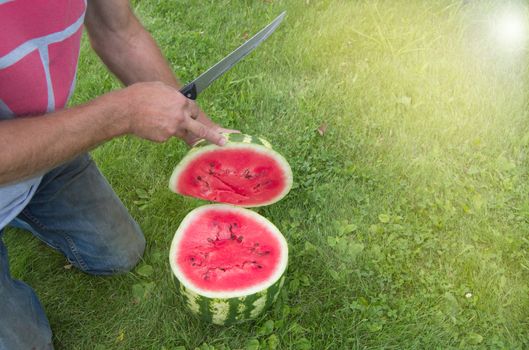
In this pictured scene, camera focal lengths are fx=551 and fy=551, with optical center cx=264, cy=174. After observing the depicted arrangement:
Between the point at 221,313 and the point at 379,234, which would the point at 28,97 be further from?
the point at 379,234

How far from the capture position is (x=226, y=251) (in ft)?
8.86

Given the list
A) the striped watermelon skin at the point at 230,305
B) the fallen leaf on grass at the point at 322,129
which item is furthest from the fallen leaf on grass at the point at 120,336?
the fallen leaf on grass at the point at 322,129

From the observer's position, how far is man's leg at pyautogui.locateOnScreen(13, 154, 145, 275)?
2.85 metres

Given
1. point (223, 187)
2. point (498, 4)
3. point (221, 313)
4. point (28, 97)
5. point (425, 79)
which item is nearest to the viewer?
point (28, 97)

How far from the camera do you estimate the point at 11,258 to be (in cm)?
313

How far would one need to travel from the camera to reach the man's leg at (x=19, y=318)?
96.2 inches

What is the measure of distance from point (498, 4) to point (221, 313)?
137 inches

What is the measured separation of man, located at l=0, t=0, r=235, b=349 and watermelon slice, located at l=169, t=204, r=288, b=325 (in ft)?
1.58

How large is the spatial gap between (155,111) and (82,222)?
105 centimetres

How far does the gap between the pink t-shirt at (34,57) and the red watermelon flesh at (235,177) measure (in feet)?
2.30

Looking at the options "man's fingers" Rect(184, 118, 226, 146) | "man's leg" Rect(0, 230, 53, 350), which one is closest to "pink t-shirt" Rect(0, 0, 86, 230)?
"man's leg" Rect(0, 230, 53, 350)

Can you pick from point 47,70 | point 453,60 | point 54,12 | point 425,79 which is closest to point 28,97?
point 47,70

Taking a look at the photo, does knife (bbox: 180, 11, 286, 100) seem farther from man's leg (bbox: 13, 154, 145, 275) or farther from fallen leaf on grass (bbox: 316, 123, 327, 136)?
fallen leaf on grass (bbox: 316, 123, 327, 136)

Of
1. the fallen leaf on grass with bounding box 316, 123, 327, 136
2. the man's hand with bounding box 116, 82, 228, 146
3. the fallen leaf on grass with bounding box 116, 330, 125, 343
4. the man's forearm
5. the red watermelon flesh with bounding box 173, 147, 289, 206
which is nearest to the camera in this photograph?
the man's forearm
